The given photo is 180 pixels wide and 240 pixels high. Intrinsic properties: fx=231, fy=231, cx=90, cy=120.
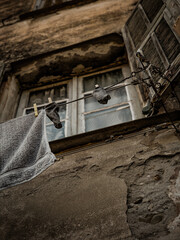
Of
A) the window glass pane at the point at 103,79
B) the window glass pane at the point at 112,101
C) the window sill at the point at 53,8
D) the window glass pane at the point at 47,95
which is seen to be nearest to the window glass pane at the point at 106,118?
the window glass pane at the point at 112,101

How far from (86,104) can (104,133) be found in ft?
3.62

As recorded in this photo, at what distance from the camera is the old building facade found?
6.28 feet

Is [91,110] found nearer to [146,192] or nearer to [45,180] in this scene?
[45,180]

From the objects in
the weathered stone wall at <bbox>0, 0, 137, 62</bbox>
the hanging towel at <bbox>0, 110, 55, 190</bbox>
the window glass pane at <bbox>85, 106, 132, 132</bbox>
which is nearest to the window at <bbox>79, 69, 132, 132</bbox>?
the window glass pane at <bbox>85, 106, 132, 132</bbox>

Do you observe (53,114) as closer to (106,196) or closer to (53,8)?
(106,196)

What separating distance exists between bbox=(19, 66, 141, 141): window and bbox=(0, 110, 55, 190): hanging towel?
0.63 metres

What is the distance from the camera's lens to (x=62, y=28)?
16.4 feet

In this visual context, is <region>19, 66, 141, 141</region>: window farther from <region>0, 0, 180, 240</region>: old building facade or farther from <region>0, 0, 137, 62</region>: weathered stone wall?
<region>0, 0, 137, 62</region>: weathered stone wall

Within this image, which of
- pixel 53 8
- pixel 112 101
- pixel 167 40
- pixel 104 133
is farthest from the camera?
pixel 53 8

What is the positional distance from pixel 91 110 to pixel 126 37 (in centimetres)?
143

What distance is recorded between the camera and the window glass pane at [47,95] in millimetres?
4375

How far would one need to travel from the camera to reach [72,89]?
172 inches

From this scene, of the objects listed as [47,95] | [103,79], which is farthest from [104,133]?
[47,95]

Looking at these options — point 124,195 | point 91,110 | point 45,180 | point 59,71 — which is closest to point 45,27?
point 59,71
